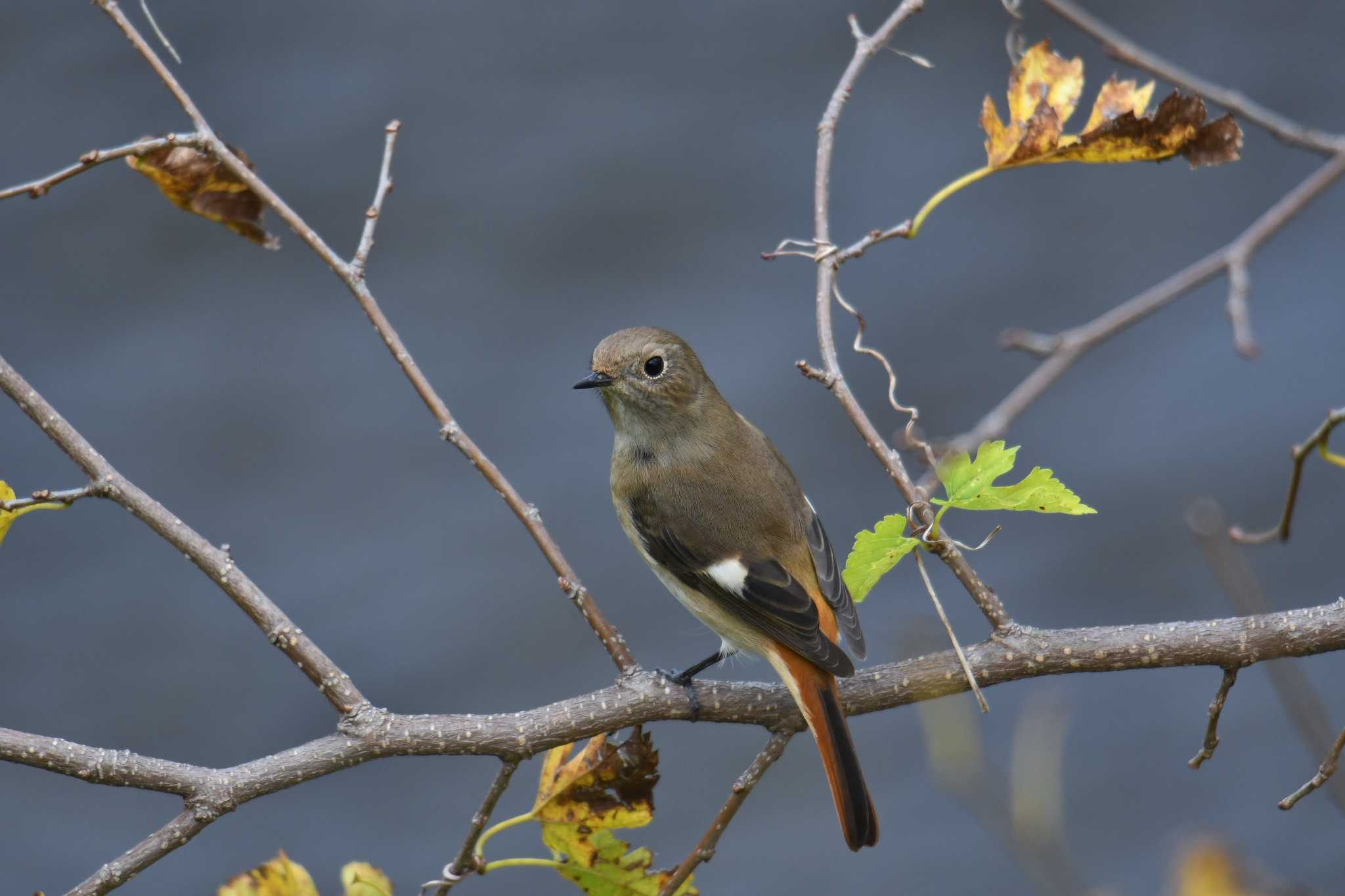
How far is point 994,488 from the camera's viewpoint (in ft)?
5.94

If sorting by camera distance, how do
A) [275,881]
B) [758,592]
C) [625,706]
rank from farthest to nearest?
[758,592] < [625,706] < [275,881]

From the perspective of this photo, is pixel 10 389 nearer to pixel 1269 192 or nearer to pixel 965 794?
pixel 965 794

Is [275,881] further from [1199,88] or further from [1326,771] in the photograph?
[1199,88]

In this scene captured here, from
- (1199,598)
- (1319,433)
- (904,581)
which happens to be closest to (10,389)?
(1319,433)

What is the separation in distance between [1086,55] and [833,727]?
5.79 metres

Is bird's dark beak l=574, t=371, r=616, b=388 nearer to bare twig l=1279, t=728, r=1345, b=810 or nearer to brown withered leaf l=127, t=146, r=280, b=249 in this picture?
brown withered leaf l=127, t=146, r=280, b=249

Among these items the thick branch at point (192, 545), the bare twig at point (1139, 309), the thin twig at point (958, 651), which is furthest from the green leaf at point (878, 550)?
the thick branch at point (192, 545)

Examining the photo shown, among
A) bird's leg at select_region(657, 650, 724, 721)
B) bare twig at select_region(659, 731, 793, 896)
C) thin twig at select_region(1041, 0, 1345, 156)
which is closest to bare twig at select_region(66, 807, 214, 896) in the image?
bare twig at select_region(659, 731, 793, 896)

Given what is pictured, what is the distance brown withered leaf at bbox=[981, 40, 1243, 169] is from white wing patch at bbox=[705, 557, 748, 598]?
1122mm

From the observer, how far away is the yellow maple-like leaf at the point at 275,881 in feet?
5.57

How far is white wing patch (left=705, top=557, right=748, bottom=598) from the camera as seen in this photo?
116 inches

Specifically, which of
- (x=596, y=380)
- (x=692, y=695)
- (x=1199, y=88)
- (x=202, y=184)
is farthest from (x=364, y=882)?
(x=1199, y=88)

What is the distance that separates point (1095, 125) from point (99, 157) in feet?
4.60

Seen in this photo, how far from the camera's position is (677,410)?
3.10m
